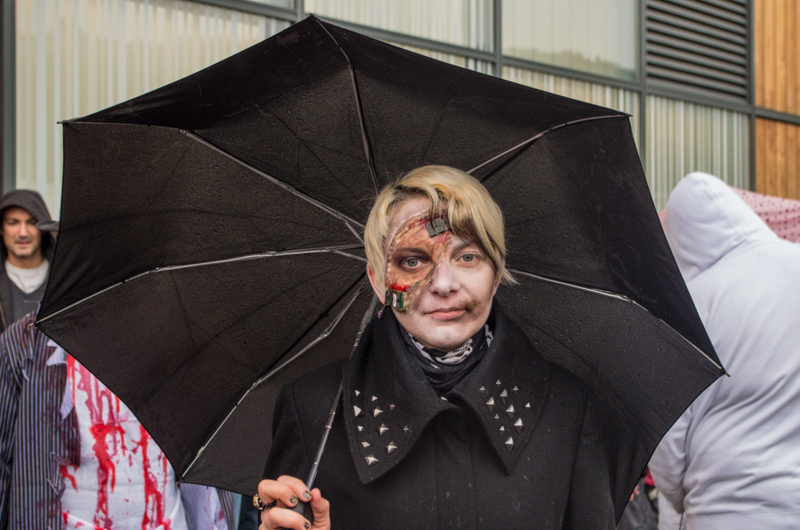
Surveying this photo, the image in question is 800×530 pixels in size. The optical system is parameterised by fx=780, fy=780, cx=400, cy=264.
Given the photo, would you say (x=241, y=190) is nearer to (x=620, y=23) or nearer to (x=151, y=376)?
(x=151, y=376)

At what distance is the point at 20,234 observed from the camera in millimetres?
4285

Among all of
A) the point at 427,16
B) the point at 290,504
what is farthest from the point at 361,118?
the point at 427,16

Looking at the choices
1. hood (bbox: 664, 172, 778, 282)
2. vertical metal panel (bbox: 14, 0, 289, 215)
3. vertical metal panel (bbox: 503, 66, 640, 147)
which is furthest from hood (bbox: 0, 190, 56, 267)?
vertical metal panel (bbox: 503, 66, 640, 147)

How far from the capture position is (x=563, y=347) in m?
2.12

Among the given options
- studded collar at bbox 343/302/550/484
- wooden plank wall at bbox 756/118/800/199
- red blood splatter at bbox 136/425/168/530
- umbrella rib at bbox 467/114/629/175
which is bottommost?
red blood splatter at bbox 136/425/168/530

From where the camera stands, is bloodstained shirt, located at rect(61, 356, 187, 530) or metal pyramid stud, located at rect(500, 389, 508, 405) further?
bloodstained shirt, located at rect(61, 356, 187, 530)

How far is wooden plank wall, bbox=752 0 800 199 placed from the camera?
8.93m

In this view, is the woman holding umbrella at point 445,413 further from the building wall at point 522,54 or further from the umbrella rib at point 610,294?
the building wall at point 522,54

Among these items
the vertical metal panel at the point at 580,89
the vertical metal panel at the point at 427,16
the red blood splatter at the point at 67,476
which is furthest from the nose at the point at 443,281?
the vertical metal panel at the point at 580,89

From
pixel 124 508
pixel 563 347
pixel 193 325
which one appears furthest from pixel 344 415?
pixel 124 508

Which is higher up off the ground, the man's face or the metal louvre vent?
the metal louvre vent

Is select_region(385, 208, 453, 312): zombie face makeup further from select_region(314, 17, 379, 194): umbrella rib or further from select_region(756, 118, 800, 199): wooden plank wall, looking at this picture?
select_region(756, 118, 800, 199): wooden plank wall

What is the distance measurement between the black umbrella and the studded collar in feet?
0.85

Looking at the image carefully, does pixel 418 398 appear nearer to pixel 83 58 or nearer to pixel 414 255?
pixel 414 255
